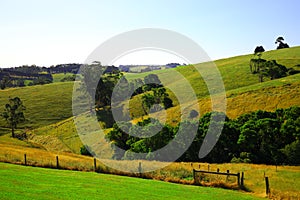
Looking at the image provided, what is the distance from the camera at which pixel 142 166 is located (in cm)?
3603

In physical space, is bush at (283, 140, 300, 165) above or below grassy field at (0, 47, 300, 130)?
below

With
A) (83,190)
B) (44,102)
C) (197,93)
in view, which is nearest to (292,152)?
(83,190)

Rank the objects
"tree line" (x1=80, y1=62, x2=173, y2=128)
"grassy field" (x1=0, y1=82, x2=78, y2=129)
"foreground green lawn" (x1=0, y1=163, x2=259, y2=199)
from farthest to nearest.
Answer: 1. "grassy field" (x1=0, y1=82, x2=78, y2=129)
2. "tree line" (x1=80, y1=62, x2=173, y2=128)
3. "foreground green lawn" (x1=0, y1=163, x2=259, y2=199)

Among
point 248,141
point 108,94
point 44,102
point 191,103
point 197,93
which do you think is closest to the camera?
point 248,141

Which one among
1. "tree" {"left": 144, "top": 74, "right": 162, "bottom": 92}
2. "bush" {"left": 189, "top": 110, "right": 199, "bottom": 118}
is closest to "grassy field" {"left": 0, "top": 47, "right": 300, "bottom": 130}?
"bush" {"left": 189, "top": 110, "right": 199, "bottom": 118}

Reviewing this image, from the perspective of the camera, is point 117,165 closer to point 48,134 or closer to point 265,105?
point 265,105

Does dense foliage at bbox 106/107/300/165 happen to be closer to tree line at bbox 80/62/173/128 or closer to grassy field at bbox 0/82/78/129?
tree line at bbox 80/62/173/128

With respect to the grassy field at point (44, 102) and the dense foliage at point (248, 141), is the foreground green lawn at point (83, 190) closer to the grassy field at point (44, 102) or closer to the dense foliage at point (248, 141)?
the dense foliage at point (248, 141)

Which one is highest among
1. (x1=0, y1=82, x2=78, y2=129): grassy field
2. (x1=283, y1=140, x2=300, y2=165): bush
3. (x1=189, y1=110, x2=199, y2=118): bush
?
(x1=0, y1=82, x2=78, y2=129): grassy field

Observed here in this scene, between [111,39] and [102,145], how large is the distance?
1940 inches

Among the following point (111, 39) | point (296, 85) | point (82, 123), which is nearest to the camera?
point (111, 39)

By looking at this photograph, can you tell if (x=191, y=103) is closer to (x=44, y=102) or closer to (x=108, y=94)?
(x=108, y=94)

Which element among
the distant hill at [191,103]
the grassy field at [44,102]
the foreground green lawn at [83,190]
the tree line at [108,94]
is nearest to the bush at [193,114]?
the distant hill at [191,103]

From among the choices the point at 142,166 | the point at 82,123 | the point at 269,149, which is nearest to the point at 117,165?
the point at 142,166
